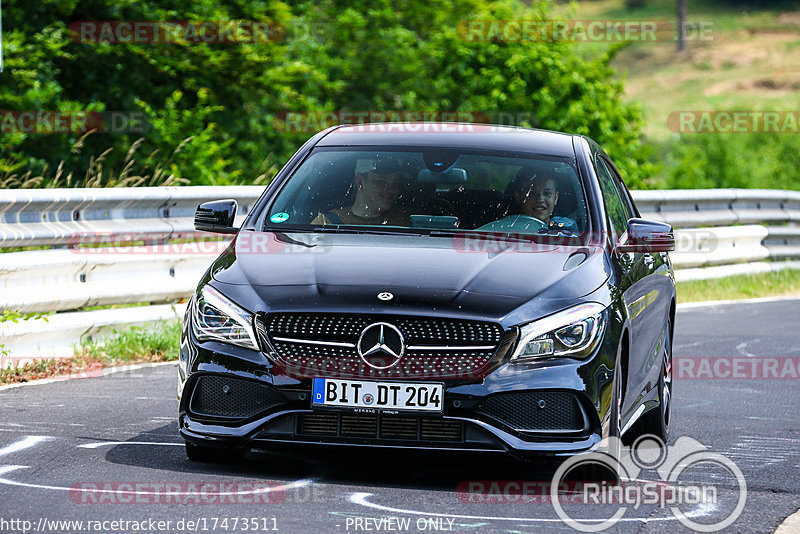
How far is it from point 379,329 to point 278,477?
803 millimetres

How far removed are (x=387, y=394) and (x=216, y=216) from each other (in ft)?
6.09

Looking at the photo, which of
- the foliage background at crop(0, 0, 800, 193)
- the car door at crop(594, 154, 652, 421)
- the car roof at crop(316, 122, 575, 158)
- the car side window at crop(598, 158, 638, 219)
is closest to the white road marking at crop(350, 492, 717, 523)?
the car door at crop(594, 154, 652, 421)

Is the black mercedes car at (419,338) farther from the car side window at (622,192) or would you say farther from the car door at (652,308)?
the car side window at (622,192)

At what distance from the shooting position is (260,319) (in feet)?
19.3

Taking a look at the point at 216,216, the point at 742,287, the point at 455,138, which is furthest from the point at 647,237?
the point at 742,287

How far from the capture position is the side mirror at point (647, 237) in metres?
7.09

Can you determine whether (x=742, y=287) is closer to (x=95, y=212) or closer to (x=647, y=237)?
(x=95, y=212)

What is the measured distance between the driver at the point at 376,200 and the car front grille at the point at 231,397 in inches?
51.2

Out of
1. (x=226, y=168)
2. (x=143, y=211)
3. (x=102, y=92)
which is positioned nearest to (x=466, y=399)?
(x=143, y=211)

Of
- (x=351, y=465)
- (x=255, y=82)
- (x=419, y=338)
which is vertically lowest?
(x=351, y=465)

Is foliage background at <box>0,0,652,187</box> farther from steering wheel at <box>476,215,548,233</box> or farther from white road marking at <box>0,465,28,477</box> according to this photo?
white road marking at <box>0,465,28,477</box>

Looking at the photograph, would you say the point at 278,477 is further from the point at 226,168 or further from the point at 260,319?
the point at 226,168

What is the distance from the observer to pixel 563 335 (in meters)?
5.83

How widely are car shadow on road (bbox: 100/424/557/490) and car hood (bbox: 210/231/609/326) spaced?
59 cm
